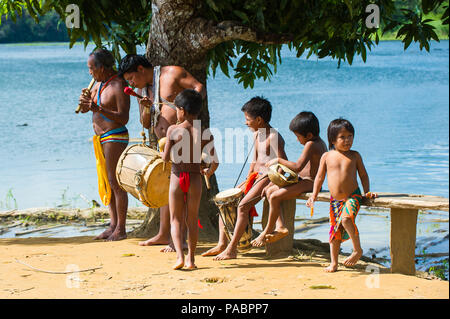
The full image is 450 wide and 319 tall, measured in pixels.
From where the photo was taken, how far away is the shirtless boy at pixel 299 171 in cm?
607

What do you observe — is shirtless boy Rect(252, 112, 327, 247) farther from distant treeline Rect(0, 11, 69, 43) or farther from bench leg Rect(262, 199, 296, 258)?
distant treeline Rect(0, 11, 69, 43)

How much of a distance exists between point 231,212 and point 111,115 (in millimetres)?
1477

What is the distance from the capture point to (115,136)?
6.95 metres

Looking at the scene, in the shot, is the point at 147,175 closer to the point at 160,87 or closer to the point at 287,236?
the point at 160,87

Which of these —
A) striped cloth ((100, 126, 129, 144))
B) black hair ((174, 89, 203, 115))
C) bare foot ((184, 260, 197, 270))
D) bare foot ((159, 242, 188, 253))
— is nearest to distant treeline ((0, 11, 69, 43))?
striped cloth ((100, 126, 129, 144))

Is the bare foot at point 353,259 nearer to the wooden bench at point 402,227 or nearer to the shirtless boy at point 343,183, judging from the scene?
the shirtless boy at point 343,183

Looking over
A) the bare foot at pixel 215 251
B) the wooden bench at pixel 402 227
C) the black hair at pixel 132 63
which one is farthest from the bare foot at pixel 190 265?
the black hair at pixel 132 63

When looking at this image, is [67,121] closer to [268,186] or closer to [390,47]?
[268,186]

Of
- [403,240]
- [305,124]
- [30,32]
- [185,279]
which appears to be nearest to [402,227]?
[403,240]

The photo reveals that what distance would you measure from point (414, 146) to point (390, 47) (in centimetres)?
3608

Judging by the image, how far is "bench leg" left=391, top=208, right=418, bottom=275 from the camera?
225 inches

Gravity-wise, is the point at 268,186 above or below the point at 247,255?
above
